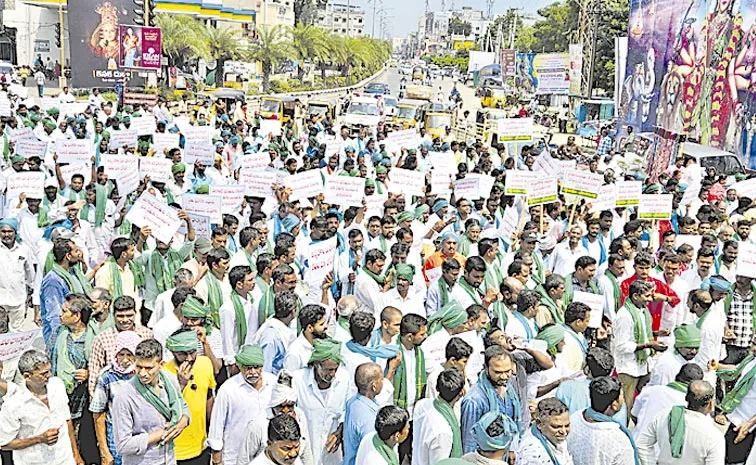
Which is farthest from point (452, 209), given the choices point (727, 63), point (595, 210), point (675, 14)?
point (675, 14)

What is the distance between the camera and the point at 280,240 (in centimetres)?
725

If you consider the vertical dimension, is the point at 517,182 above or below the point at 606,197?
above

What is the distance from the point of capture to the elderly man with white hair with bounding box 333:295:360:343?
18.2 ft

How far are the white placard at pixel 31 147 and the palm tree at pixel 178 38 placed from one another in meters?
35.7

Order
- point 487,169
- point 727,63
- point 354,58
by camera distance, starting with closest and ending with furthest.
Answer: point 487,169, point 727,63, point 354,58

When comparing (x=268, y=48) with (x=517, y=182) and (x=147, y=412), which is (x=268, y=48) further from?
(x=147, y=412)

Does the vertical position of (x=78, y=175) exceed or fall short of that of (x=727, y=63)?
it falls short

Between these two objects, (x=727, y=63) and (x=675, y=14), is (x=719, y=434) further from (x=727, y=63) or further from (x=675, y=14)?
(x=675, y=14)

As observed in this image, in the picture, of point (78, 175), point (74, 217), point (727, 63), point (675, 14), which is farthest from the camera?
point (675, 14)

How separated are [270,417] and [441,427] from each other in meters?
0.89

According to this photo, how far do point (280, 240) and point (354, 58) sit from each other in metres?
64.1

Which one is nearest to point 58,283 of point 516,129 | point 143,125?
point 516,129

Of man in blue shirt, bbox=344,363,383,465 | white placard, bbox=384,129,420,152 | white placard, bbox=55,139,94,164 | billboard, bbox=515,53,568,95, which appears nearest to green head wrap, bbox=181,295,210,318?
man in blue shirt, bbox=344,363,383,465

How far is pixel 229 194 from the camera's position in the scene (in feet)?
29.4
